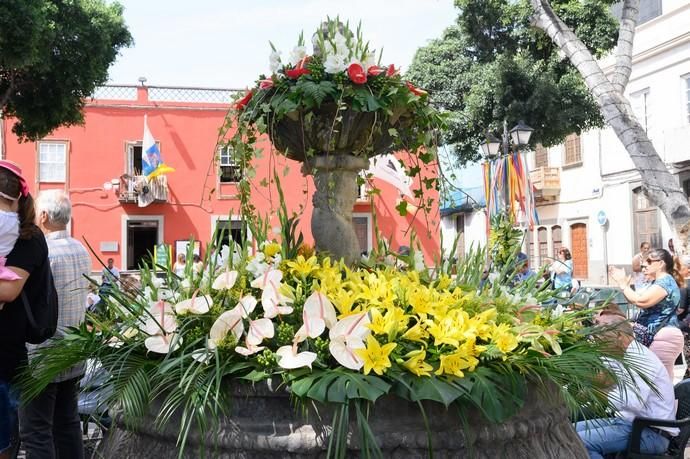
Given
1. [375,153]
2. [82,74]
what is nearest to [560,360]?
[375,153]

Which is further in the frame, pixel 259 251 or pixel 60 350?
pixel 259 251

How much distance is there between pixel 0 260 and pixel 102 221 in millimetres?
19960

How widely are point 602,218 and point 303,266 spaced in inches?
851

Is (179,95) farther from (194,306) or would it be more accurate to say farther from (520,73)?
(194,306)

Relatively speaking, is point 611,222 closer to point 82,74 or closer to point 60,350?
point 82,74

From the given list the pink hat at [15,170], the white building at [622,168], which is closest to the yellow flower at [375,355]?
the pink hat at [15,170]

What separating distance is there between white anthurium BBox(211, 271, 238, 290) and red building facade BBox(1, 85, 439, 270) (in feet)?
60.7

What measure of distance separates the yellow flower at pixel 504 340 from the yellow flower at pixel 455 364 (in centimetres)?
11

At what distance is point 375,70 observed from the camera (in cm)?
258

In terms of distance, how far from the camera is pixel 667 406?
320 centimetres

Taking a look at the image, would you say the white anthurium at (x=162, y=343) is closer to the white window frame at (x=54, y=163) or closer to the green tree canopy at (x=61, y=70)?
the green tree canopy at (x=61, y=70)

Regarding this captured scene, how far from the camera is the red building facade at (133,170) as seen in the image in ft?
69.2

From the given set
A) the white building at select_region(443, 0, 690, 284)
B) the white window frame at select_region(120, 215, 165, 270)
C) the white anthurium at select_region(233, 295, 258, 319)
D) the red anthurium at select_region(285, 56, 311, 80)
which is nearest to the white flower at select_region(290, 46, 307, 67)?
the red anthurium at select_region(285, 56, 311, 80)

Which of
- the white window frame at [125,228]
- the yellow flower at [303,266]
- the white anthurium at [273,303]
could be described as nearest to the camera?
the white anthurium at [273,303]
